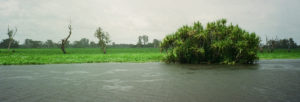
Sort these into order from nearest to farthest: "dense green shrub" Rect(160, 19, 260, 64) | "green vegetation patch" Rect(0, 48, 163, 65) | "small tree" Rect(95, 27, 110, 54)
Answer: "dense green shrub" Rect(160, 19, 260, 64) → "green vegetation patch" Rect(0, 48, 163, 65) → "small tree" Rect(95, 27, 110, 54)

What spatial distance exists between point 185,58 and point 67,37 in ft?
127

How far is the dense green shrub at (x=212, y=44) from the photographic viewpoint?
86.9 ft

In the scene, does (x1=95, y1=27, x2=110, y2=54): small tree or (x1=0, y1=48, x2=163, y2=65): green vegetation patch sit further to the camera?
(x1=95, y1=27, x2=110, y2=54): small tree

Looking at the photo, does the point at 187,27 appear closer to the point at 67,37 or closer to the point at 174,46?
the point at 174,46

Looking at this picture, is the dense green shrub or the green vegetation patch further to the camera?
the green vegetation patch

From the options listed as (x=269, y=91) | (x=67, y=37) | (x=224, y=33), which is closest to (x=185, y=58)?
(x=224, y=33)

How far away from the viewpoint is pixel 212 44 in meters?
27.2

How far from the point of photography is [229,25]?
28281 mm

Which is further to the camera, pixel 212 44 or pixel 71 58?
pixel 71 58

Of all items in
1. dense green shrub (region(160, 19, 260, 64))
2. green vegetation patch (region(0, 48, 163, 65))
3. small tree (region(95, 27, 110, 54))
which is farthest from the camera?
small tree (region(95, 27, 110, 54))

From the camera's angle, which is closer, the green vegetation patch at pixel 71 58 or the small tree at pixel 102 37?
the green vegetation patch at pixel 71 58

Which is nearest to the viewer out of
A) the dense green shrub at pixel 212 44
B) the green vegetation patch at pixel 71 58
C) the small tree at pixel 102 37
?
the dense green shrub at pixel 212 44

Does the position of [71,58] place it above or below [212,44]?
below

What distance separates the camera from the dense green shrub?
2650cm
